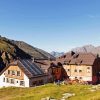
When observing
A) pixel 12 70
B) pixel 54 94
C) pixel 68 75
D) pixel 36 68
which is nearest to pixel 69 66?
pixel 68 75

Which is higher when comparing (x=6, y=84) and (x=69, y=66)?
(x=69, y=66)

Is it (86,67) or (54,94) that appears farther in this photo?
(86,67)

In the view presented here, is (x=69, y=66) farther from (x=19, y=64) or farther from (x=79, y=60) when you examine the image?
(x=19, y=64)

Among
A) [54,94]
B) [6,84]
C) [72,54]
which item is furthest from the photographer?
[72,54]

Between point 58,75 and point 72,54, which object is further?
point 72,54

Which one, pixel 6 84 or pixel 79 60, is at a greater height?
pixel 79 60

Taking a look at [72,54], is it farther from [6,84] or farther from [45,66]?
[6,84]

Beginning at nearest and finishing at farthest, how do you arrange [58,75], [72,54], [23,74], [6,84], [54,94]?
[54,94] → [23,74] → [6,84] → [58,75] → [72,54]

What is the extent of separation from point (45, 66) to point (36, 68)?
5040mm

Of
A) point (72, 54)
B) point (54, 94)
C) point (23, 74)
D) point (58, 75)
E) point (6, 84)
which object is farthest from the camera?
point (72, 54)

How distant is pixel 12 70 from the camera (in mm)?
94250

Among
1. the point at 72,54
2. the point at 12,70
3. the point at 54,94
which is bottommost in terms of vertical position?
the point at 54,94

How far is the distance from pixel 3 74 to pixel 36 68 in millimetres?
13496

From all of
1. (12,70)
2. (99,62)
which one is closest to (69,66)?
(99,62)
